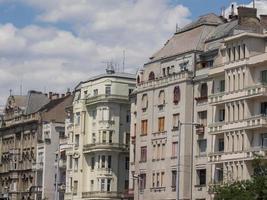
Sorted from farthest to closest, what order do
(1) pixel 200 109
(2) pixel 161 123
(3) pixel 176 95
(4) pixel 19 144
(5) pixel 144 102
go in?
(4) pixel 19 144 → (5) pixel 144 102 → (2) pixel 161 123 → (3) pixel 176 95 → (1) pixel 200 109

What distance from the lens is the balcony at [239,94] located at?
309ft

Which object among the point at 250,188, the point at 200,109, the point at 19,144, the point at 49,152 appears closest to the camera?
the point at 250,188

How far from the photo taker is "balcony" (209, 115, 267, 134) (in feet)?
307

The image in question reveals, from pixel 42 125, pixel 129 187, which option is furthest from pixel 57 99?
pixel 129 187

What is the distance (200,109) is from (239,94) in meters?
10.4

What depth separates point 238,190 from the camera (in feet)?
279

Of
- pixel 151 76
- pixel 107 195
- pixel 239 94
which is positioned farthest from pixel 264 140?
pixel 107 195

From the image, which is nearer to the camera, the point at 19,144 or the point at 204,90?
the point at 204,90

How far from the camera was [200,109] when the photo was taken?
351ft

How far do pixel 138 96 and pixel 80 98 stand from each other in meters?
23.1

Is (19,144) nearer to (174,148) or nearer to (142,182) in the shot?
(142,182)

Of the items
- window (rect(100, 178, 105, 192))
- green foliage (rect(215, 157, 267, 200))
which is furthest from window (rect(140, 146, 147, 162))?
green foliage (rect(215, 157, 267, 200))

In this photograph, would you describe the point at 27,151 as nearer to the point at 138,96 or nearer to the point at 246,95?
the point at 138,96

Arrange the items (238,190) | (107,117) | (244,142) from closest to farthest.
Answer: (238,190) < (244,142) < (107,117)
